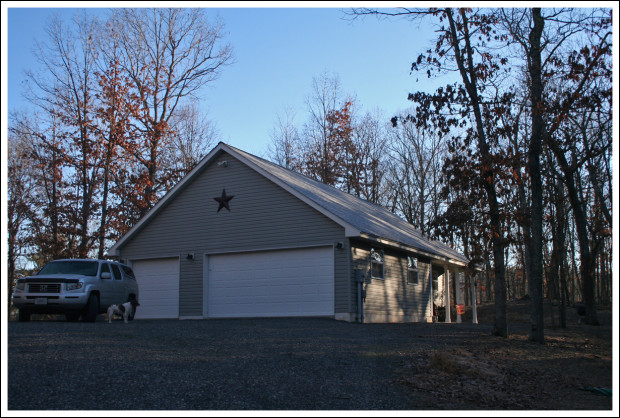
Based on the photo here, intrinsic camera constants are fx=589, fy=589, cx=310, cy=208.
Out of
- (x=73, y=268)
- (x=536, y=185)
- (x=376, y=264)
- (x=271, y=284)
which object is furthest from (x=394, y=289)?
(x=73, y=268)

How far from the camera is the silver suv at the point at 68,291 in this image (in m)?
14.5

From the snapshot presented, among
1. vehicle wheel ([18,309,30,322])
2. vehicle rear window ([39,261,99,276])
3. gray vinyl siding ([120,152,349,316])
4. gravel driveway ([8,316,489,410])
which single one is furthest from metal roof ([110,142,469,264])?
vehicle wheel ([18,309,30,322])

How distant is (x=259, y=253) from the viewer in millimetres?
18828

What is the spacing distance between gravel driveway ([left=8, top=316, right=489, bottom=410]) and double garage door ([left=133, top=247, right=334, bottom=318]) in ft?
17.3

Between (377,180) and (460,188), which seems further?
(377,180)

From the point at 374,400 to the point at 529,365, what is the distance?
5133mm

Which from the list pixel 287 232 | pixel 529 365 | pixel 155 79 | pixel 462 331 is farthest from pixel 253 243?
pixel 155 79

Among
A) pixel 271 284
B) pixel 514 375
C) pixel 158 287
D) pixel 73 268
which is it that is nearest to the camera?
pixel 514 375

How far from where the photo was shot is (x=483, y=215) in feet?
48.2

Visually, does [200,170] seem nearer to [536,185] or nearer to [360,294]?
[360,294]

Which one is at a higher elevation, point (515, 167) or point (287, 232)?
point (515, 167)

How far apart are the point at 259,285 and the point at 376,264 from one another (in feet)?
12.6

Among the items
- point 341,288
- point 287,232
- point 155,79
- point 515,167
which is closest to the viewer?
point 515,167

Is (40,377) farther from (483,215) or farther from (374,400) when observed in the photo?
(483,215)
